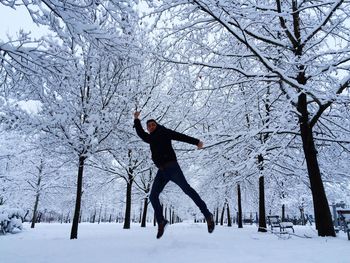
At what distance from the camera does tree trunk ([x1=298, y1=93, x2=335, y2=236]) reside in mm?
6371

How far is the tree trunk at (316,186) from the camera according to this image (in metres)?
6.37

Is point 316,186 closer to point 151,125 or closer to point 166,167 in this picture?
point 166,167

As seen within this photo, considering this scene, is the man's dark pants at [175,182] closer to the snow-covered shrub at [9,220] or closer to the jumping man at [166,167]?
the jumping man at [166,167]

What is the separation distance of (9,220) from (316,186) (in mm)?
15293

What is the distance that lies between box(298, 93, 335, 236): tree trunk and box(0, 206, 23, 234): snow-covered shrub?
1463cm

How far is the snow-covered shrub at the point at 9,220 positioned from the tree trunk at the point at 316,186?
576 inches

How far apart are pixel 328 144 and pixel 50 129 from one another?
323 inches

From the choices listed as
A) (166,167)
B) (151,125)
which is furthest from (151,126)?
(166,167)

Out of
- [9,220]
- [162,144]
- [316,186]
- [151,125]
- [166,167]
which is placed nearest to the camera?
[166,167]

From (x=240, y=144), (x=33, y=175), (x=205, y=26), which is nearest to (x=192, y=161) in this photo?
(x=240, y=144)

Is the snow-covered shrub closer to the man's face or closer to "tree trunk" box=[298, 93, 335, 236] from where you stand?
the man's face

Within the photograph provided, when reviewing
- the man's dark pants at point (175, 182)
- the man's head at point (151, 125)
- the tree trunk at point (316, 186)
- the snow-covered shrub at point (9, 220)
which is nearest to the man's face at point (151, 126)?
the man's head at point (151, 125)

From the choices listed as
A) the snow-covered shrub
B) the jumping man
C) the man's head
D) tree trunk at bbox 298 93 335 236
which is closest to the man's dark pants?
the jumping man

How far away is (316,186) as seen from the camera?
6.59 m
